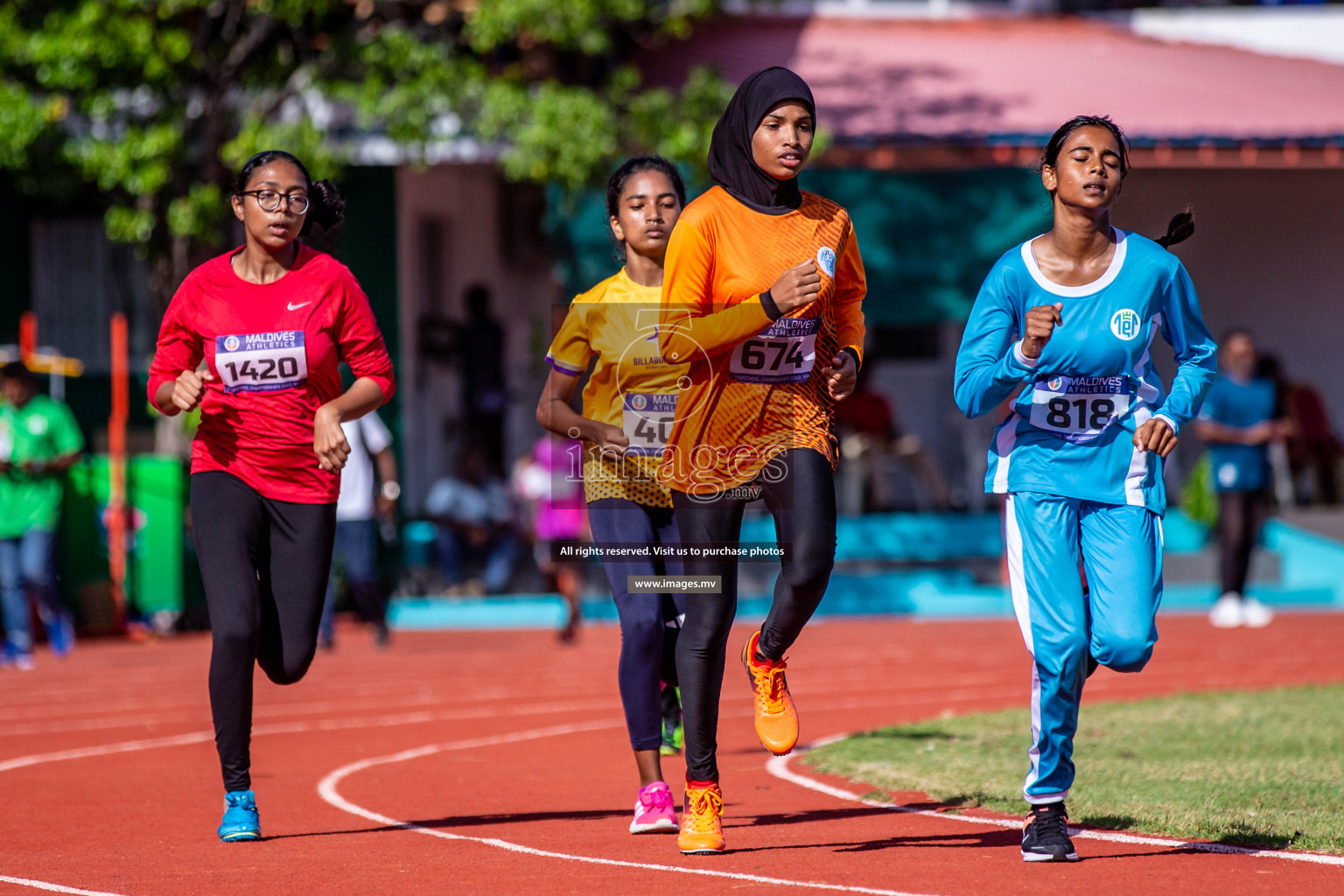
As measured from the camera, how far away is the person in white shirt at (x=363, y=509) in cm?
1348

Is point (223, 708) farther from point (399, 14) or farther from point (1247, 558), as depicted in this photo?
point (399, 14)

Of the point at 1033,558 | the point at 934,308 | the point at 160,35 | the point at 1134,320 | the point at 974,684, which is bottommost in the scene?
the point at 974,684

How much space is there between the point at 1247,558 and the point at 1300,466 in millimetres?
4377

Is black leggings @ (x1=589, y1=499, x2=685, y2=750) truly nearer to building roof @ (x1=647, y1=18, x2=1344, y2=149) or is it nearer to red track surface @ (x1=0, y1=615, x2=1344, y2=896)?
red track surface @ (x1=0, y1=615, x2=1344, y2=896)

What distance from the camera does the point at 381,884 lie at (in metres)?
5.64

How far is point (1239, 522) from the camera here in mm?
14703

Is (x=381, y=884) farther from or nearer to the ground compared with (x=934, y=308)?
nearer to the ground

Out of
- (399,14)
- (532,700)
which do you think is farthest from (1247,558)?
(399,14)

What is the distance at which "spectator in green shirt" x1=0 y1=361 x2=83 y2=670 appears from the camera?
13695 mm

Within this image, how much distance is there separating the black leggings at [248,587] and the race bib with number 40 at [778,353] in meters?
1.74

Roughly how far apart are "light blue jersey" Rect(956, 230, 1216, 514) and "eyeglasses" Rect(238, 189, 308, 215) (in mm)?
2444

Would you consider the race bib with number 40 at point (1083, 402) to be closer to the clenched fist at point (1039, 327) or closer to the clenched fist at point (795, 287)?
the clenched fist at point (1039, 327)

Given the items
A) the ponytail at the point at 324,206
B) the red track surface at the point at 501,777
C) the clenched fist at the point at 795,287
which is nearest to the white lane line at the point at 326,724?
the red track surface at the point at 501,777

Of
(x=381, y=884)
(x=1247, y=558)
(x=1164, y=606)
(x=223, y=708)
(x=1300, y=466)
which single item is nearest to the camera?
(x=381, y=884)
